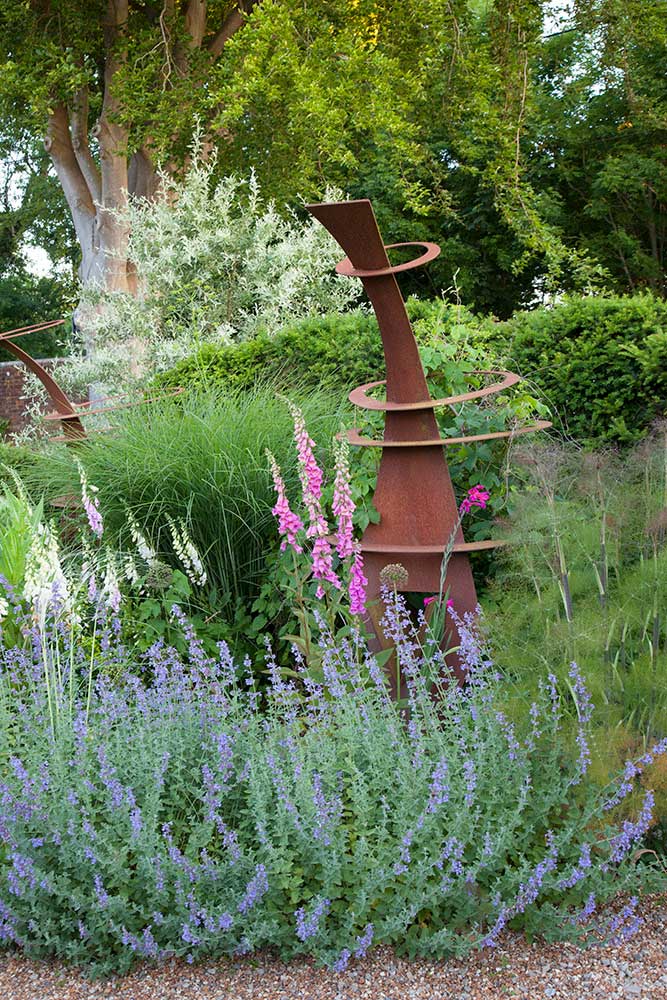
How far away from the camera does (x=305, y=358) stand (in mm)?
6832

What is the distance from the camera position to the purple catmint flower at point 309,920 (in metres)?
2.32

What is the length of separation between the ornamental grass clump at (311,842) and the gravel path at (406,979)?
0.15 ft

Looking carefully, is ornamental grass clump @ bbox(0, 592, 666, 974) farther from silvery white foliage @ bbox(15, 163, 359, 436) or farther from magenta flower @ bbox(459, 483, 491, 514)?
silvery white foliage @ bbox(15, 163, 359, 436)

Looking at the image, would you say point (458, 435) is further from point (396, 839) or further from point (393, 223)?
point (393, 223)

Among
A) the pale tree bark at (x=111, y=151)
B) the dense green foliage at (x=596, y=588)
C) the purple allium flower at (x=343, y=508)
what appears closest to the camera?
the dense green foliage at (x=596, y=588)

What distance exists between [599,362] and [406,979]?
407 centimetres

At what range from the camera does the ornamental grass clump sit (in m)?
2.44

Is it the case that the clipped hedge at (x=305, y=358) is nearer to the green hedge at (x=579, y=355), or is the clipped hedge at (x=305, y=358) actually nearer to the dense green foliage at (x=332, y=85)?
the green hedge at (x=579, y=355)

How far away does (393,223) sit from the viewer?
19547mm

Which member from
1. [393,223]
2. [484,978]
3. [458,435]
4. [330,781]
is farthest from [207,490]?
[393,223]

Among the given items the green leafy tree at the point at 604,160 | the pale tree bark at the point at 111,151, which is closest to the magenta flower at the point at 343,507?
the pale tree bark at the point at 111,151

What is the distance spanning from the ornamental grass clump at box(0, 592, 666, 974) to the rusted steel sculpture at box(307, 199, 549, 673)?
1210mm

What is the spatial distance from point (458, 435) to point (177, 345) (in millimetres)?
6393

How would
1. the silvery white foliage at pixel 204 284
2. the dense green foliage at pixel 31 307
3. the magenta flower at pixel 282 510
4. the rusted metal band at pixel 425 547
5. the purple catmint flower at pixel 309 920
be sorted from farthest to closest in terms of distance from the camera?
1. the dense green foliage at pixel 31 307
2. the silvery white foliage at pixel 204 284
3. the rusted metal band at pixel 425 547
4. the magenta flower at pixel 282 510
5. the purple catmint flower at pixel 309 920
